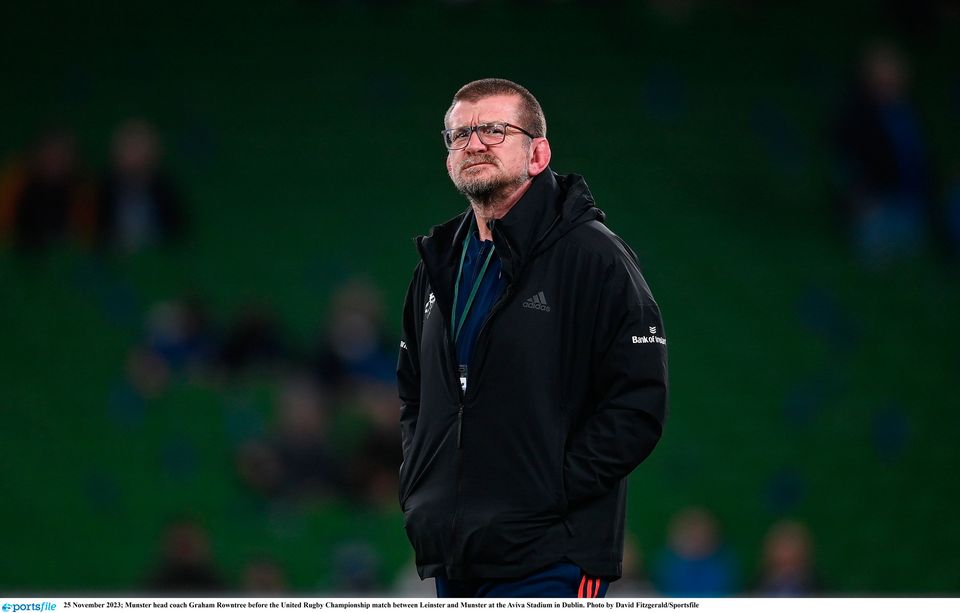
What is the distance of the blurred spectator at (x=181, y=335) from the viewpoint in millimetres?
7445

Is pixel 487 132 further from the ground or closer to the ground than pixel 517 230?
further from the ground

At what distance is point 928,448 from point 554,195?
17.5 feet

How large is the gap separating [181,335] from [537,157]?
5.25m

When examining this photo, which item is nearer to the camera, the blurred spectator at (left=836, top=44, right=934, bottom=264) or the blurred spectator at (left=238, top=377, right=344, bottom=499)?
the blurred spectator at (left=238, top=377, right=344, bottom=499)

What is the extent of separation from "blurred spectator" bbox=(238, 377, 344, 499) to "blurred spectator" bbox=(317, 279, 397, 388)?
16cm

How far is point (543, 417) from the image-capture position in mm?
2391

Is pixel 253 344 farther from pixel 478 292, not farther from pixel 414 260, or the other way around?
pixel 478 292

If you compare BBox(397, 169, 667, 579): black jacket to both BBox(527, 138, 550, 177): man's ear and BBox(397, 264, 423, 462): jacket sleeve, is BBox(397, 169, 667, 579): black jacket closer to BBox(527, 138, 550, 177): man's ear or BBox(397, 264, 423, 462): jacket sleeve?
BBox(527, 138, 550, 177): man's ear

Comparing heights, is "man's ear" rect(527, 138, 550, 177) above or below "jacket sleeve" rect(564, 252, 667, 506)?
above

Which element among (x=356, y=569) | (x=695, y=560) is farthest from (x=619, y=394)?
(x=356, y=569)

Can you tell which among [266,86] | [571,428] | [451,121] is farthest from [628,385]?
[266,86]

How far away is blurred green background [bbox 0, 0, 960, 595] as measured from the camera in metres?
7.24

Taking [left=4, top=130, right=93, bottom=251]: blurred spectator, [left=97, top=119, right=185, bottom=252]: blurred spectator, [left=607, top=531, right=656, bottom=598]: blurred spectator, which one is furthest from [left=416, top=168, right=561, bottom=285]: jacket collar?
[left=4, top=130, right=93, bottom=251]: blurred spectator

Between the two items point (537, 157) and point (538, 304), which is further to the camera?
point (537, 157)
